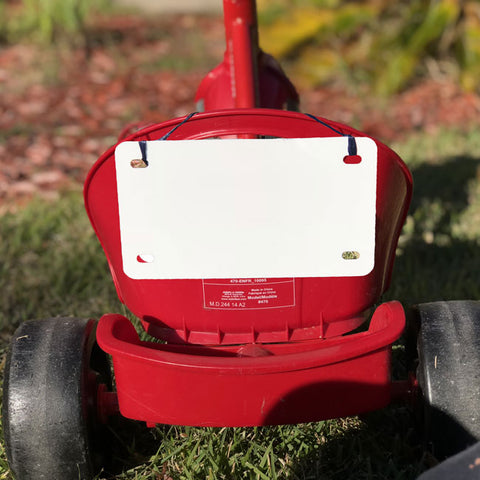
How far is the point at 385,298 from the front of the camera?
8.19ft

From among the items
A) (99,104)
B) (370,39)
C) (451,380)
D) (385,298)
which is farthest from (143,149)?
(370,39)

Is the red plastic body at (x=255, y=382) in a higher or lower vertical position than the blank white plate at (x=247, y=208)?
lower

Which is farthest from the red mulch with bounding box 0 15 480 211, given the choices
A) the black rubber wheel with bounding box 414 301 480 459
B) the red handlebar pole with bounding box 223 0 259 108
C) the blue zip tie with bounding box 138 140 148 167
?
the black rubber wheel with bounding box 414 301 480 459

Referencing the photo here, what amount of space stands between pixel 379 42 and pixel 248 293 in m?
3.96

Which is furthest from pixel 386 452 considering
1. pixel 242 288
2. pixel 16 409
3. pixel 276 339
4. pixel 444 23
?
pixel 444 23

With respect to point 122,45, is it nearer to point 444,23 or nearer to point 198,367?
point 444,23

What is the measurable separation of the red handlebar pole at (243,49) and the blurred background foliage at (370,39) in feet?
10.6

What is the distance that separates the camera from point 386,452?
179cm

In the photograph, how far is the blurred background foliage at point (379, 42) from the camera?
16.2 feet

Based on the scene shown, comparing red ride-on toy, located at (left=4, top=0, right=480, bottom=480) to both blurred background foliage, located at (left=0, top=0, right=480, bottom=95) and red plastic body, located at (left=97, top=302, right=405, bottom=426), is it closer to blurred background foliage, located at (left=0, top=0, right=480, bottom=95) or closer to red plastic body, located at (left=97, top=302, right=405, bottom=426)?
red plastic body, located at (left=97, top=302, right=405, bottom=426)

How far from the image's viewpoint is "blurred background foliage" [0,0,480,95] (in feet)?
16.3

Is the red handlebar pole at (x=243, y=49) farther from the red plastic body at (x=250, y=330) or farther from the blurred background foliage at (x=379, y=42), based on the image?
the blurred background foliage at (x=379, y=42)

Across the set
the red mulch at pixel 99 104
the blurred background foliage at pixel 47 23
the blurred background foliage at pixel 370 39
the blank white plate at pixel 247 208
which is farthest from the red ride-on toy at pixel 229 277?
the blurred background foliage at pixel 47 23

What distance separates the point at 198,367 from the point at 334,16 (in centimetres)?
429
